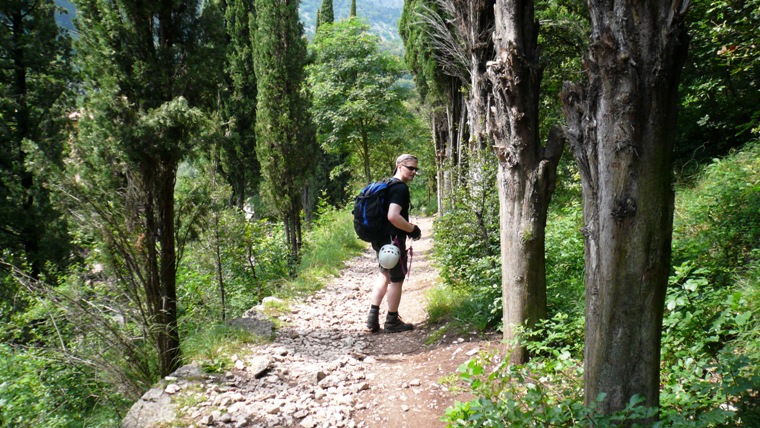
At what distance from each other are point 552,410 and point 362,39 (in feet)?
50.4

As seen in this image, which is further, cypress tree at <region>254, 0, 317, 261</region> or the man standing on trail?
cypress tree at <region>254, 0, 317, 261</region>

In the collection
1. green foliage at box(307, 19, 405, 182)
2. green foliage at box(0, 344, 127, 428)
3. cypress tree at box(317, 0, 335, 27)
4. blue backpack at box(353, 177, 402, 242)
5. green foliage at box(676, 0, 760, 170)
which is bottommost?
green foliage at box(0, 344, 127, 428)

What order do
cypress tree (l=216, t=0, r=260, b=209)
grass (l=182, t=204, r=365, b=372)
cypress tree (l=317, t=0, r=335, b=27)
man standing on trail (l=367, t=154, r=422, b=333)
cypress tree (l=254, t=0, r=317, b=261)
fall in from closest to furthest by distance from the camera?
grass (l=182, t=204, r=365, b=372) < man standing on trail (l=367, t=154, r=422, b=333) < cypress tree (l=254, t=0, r=317, b=261) < cypress tree (l=216, t=0, r=260, b=209) < cypress tree (l=317, t=0, r=335, b=27)

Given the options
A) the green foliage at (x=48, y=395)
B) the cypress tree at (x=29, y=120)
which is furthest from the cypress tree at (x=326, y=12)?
the green foliage at (x=48, y=395)

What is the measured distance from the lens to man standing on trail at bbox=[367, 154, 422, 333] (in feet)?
15.3

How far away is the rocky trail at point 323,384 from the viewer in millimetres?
3246

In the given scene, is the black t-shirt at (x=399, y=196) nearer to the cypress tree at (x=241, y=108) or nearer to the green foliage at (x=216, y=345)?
the green foliage at (x=216, y=345)

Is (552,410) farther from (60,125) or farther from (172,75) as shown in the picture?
(60,125)

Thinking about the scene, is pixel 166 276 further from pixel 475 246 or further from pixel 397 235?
pixel 475 246

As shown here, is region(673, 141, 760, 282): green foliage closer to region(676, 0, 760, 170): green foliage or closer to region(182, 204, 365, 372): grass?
region(676, 0, 760, 170): green foliage

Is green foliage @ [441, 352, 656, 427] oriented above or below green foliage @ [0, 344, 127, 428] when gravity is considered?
A: above

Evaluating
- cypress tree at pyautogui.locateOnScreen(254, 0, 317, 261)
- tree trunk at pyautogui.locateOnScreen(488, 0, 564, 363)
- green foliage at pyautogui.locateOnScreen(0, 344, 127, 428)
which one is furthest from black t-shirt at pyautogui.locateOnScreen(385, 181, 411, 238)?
cypress tree at pyautogui.locateOnScreen(254, 0, 317, 261)

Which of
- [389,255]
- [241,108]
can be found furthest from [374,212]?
[241,108]

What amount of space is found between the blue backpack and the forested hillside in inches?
47.5
